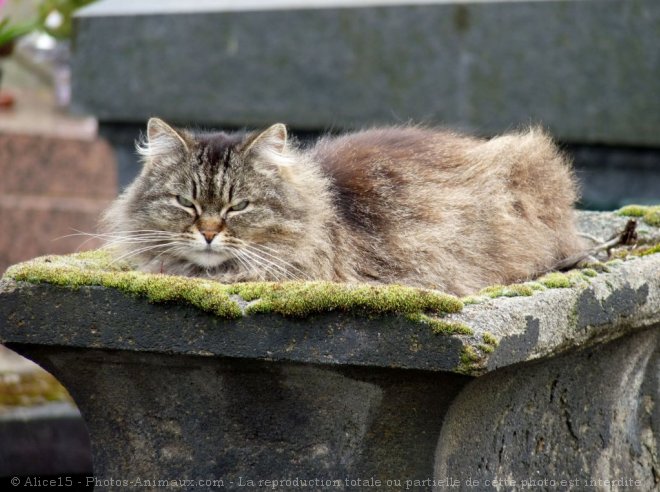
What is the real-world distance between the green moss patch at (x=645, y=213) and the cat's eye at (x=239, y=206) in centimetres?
200

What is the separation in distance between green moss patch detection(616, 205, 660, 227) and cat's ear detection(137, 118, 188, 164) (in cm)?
214

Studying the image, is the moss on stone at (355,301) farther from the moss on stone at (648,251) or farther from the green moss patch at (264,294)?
the moss on stone at (648,251)

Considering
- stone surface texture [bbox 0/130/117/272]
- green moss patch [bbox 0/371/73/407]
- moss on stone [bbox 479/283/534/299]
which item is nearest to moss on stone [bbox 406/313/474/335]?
moss on stone [bbox 479/283/534/299]

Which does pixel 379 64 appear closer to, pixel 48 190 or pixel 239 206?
pixel 48 190

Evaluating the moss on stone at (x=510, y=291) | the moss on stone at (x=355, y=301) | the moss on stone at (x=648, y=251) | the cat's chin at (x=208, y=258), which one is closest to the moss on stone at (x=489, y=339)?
the moss on stone at (x=355, y=301)

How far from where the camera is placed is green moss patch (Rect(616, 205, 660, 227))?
4.72 metres

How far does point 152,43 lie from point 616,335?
16.8 feet

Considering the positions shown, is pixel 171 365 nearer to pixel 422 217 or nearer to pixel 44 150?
pixel 422 217

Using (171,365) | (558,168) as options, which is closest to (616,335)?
(558,168)

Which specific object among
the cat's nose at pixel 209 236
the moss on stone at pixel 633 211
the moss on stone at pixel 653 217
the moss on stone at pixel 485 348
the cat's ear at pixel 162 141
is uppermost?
the cat's ear at pixel 162 141

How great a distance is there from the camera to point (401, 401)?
8.96 feet

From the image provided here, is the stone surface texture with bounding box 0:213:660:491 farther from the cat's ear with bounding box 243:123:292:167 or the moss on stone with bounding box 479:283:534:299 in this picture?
the cat's ear with bounding box 243:123:292:167

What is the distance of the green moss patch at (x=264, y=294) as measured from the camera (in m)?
2.64

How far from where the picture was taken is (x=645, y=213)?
15.9 ft
